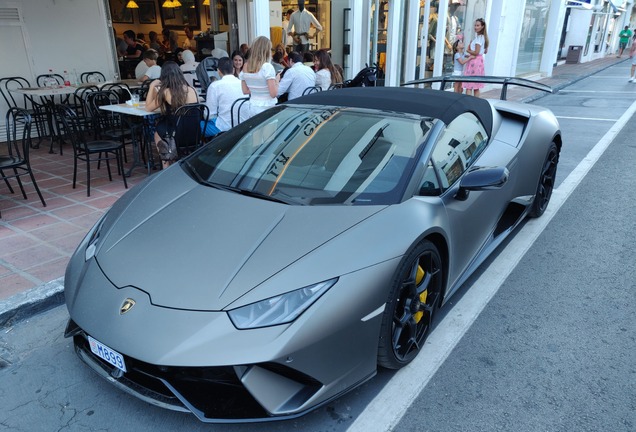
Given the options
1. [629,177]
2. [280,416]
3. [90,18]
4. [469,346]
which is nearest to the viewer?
[280,416]

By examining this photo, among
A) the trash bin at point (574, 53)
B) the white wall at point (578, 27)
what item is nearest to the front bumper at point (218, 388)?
the trash bin at point (574, 53)

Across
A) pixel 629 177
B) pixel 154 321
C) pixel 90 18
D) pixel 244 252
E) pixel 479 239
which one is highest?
pixel 90 18

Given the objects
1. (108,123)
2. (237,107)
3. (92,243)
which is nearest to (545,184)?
(237,107)

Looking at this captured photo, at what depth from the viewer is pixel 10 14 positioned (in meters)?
7.53

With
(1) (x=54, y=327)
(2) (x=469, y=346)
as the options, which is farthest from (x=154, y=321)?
(2) (x=469, y=346)

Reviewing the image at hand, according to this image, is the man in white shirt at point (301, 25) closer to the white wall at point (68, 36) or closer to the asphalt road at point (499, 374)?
the white wall at point (68, 36)

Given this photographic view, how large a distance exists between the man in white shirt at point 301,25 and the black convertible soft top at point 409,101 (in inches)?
341

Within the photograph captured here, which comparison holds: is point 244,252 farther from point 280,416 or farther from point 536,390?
point 536,390

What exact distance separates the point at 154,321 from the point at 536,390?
1941 millimetres

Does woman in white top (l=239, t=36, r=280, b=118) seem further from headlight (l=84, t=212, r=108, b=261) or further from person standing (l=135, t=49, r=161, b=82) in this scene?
headlight (l=84, t=212, r=108, b=261)

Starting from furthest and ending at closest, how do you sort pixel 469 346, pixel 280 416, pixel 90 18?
pixel 90 18 < pixel 469 346 < pixel 280 416

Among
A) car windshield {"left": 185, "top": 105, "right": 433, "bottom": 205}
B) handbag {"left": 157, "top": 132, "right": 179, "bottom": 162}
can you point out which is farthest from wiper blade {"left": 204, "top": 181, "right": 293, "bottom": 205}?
handbag {"left": 157, "top": 132, "right": 179, "bottom": 162}

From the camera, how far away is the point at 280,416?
74.9 inches

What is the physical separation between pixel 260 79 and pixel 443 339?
450cm
